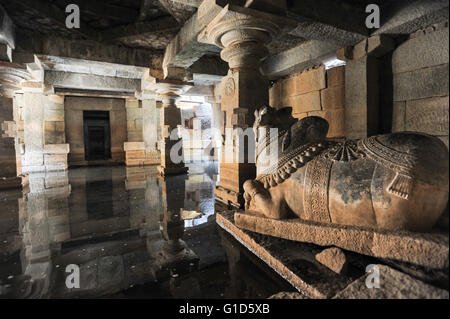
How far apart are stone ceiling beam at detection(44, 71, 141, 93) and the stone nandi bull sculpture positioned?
23.0ft

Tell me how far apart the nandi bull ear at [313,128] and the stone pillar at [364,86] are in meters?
2.27

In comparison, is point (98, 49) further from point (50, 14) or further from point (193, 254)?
point (193, 254)

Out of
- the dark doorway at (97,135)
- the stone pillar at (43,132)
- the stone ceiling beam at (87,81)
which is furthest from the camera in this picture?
the dark doorway at (97,135)

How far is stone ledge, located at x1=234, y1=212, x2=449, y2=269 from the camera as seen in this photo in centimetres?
129

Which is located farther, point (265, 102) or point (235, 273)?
point (265, 102)

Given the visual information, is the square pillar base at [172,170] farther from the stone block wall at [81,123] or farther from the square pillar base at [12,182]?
the stone block wall at [81,123]

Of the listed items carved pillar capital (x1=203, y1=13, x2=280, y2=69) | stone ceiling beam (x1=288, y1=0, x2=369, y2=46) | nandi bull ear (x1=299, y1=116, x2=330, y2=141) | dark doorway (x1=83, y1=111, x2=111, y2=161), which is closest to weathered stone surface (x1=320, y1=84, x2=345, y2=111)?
stone ceiling beam (x1=288, y1=0, x2=369, y2=46)

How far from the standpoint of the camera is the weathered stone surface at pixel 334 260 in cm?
158

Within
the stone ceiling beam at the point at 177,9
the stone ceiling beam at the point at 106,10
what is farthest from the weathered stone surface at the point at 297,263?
the stone ceiling beam at the point at 106,10

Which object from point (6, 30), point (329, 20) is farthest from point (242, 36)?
point (6, 30)

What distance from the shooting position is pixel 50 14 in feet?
13.9

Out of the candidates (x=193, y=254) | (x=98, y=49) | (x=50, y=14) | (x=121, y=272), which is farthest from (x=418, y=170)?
(x=98, y=49)

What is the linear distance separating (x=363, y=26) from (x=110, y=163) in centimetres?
995

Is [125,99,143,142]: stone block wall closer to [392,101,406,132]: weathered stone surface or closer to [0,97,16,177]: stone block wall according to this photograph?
[0,97,16,177]: stone block wall
